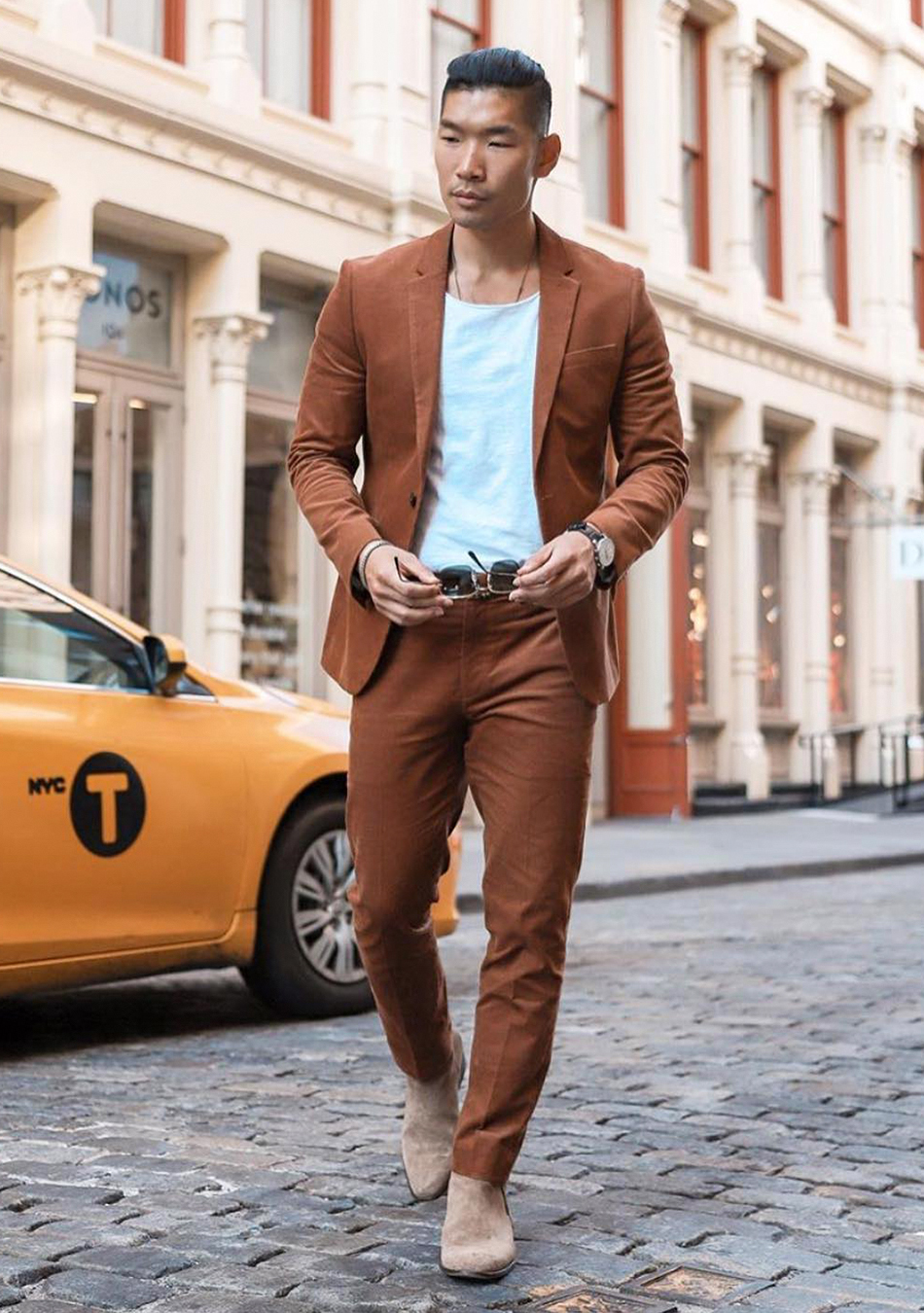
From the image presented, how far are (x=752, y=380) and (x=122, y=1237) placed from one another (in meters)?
21.7

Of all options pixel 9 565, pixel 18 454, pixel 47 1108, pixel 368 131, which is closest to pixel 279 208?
pixel 368 131

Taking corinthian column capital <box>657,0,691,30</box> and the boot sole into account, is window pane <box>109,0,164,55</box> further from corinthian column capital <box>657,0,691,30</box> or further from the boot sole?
the boot sole

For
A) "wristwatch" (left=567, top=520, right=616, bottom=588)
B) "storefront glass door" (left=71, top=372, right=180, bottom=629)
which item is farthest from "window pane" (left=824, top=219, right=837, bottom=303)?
"wristwatch" (left=567, top=520, right=616, bottom=588)

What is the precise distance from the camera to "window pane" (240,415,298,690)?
17.2m

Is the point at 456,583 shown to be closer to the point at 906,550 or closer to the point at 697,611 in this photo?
the point at 906,550

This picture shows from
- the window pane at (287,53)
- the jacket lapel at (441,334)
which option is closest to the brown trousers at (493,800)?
the jacket lapel at (441,334)

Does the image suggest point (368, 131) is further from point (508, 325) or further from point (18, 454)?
point (508, 325)

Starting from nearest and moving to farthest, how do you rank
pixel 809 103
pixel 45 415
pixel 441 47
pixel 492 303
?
pixel 492 303, pixel 45 415, pixel 441 47, pixel 809 103

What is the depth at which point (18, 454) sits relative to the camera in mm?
14906

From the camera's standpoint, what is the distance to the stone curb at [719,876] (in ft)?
44.0

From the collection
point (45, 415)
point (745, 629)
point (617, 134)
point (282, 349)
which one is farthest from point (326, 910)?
point (745, 629)

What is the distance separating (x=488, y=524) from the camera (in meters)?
3.80

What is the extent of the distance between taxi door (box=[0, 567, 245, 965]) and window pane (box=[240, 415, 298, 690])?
10.3 meters

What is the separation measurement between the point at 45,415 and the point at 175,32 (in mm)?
3782
